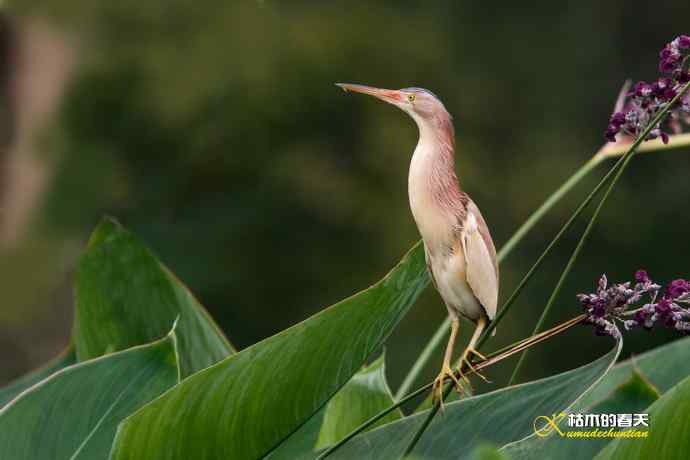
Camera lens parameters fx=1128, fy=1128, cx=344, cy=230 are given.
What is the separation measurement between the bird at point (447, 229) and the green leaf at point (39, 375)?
64cm

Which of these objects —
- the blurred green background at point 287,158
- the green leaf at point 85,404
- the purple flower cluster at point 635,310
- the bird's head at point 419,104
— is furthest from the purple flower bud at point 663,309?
the blurred green background at point 287,158

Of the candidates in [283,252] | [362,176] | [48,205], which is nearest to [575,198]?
[362,176]

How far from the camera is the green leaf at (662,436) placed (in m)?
0.91

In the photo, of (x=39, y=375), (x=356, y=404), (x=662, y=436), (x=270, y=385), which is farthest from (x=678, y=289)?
(x=39, y=375)

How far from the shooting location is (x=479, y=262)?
92 centimetres

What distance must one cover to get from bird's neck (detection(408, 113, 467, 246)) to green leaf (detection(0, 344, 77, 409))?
2.21 feet

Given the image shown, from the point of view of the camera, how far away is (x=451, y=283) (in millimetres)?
930

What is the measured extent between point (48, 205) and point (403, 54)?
2.15 meters

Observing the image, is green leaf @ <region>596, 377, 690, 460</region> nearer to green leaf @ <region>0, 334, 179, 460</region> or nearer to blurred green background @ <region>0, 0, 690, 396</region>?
green leaf @ <region>0, 334, 179, 460</region>

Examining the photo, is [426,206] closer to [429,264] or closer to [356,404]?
[429,264]

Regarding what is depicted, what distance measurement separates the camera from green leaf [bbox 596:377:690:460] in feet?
2.99

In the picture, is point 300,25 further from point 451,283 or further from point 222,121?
point 451,283

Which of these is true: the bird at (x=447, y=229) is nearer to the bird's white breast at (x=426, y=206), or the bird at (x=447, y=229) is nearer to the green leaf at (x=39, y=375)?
the bird's white breast at (x=426, y=206)

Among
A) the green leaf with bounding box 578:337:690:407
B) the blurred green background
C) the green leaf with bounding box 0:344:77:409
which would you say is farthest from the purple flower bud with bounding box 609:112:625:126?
the blurred green background
